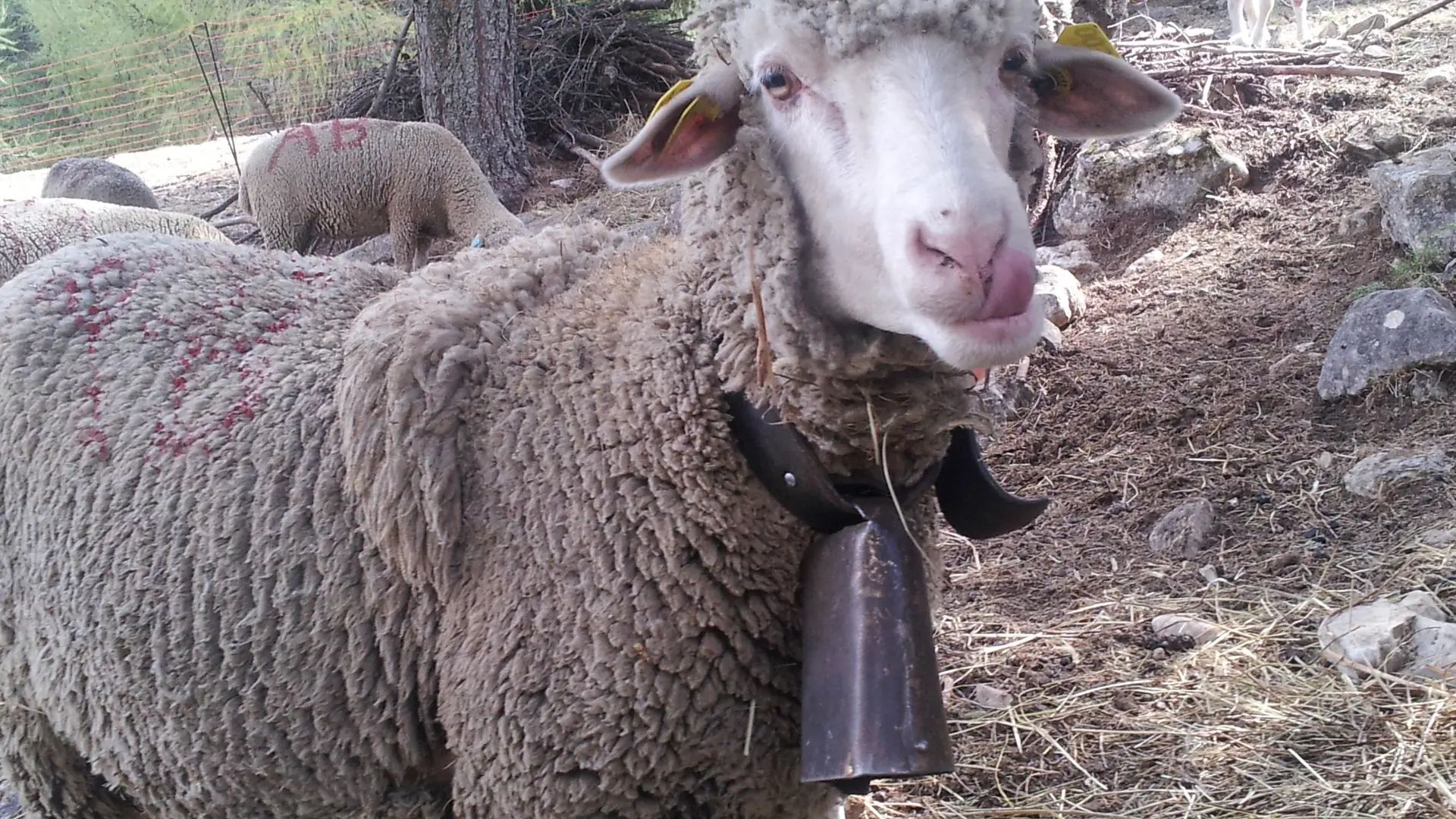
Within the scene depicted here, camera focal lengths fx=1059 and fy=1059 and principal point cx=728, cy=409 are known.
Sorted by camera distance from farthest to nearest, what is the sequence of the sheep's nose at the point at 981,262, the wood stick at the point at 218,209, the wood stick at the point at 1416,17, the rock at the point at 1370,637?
the wood stick at the point at 218,209, the wood stick at the point at 1416,17, the rock at the point at 1370,637, the sheep's nose at the point at 981,262

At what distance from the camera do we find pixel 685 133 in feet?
5.70

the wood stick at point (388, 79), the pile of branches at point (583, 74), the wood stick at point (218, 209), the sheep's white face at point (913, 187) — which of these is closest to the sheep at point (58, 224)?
the wood stick at point (218, 209)

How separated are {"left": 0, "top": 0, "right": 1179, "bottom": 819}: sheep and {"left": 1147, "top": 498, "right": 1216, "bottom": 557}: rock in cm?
182

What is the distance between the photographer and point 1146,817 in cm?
235

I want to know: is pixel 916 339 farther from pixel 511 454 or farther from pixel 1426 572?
pixel 1426 572

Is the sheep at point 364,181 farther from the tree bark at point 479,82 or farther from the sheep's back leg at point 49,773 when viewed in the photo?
the sheep's back leg at point 49,773

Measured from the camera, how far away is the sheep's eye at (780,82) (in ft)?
5.41

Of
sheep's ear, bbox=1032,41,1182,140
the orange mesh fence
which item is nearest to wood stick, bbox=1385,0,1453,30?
sheep's ear, bbox=1032,41,1182,140

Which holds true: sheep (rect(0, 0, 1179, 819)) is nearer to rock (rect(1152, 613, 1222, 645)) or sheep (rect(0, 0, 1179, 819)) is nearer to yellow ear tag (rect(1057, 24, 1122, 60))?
yellow ear tag (rect(1057, 24, 1122, 60))

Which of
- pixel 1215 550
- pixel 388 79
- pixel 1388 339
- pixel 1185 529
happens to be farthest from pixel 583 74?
Answer: pixel 1215 550

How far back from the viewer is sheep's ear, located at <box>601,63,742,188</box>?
1699mm

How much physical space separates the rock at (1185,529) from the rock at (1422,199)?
173cm

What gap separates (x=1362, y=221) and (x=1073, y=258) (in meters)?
1.37

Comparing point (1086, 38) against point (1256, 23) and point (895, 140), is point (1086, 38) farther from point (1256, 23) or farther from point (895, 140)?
point (1256, 23)
